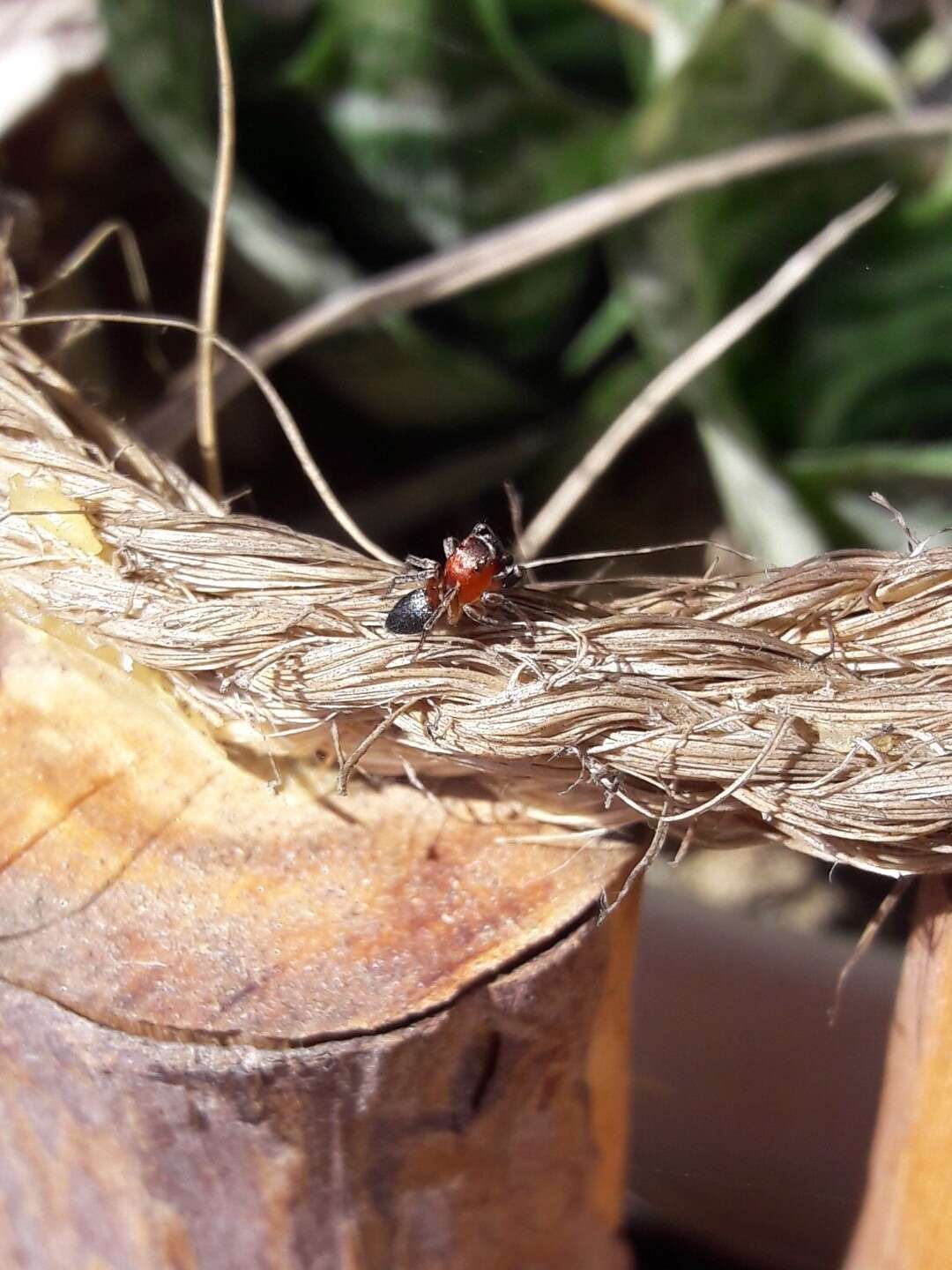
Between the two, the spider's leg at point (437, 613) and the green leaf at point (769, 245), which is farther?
the green leaf at point (769, 245)

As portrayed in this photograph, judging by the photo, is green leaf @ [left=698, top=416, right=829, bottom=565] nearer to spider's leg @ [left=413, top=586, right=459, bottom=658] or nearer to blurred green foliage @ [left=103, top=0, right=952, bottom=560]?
blurred green foliage @ [left=103, top=0, right=952, bottom=560]

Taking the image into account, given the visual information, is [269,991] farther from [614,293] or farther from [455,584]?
[614,293]

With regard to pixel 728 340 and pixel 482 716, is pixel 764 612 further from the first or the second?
pixel 728 340

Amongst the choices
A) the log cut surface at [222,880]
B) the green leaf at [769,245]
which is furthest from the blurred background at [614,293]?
the log cut surface at [222,880]

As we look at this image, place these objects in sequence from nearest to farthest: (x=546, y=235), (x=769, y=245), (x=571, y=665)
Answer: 1. (x=571, y=665)
2. (x=546, y=235)
3. (x=769, y=245)

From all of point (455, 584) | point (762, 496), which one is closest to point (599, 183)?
point (762, 496)

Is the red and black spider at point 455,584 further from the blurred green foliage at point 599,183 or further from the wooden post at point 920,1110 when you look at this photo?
the blurred green foliage at point 599,183

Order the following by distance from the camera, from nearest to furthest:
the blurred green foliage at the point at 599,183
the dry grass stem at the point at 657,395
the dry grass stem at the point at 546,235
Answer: the dry grass stem at the point at 657,395
the dry grass stem at the point at 546,235
the blurred green foliage at the point at 599,183
